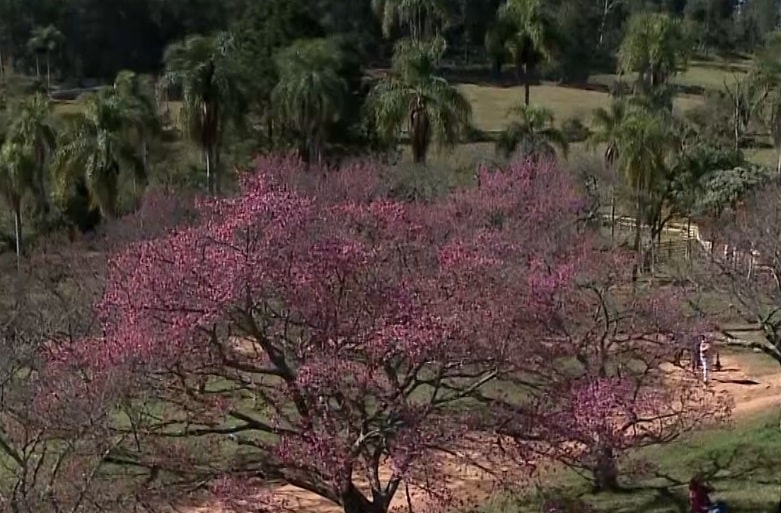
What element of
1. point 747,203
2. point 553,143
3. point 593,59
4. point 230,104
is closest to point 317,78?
point 230,104

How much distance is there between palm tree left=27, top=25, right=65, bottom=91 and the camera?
57.8 metres

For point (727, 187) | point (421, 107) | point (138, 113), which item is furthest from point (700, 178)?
point (138, 113)

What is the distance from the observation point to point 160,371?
12391 mm

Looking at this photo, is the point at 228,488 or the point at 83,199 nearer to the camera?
the point at 228,488

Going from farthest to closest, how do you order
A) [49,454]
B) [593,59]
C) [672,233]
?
[593,59] → [672,233] → [49,454]

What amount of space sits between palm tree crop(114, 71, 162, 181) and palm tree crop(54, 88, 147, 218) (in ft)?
1.92

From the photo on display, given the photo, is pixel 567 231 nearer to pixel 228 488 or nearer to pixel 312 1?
pixel 228 488

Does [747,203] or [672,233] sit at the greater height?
[747,203]

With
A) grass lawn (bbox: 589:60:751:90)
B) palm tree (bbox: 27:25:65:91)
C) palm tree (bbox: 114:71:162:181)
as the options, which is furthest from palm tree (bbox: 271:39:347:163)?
grass lawn (bbox: 589:60:751:90)

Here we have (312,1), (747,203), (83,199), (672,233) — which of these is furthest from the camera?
(312,1)

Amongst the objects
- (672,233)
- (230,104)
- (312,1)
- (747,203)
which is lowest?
(672,233)

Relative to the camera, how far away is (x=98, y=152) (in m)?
28.6

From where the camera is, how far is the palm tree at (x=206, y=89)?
30422 mm

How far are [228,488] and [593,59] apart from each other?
64469mm
